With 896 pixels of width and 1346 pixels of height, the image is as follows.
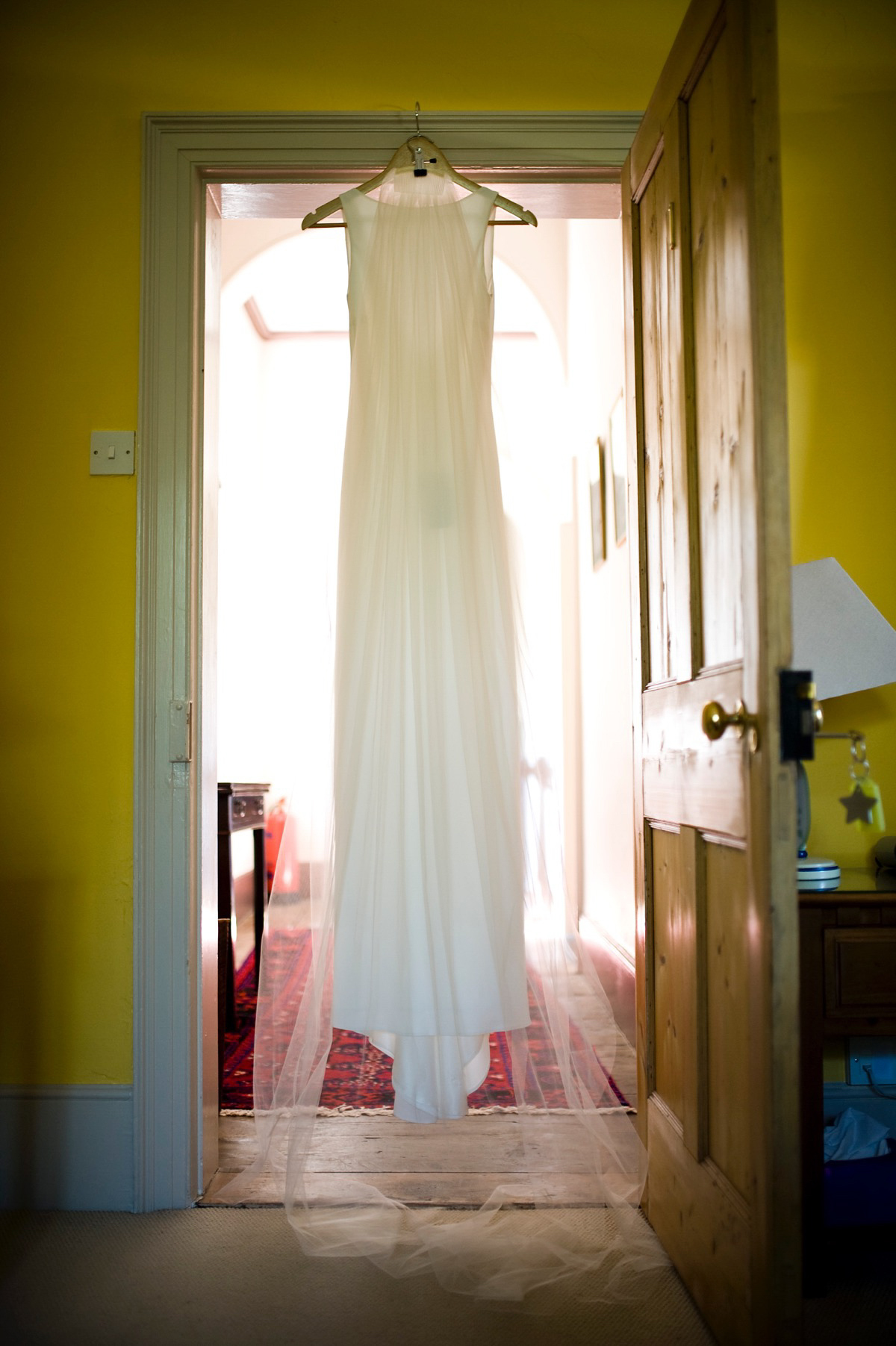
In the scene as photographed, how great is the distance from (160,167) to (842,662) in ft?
5.65

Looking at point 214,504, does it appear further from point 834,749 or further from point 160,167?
point 834,749

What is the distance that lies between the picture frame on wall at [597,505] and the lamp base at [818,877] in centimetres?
189

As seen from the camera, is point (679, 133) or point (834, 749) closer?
point (679, 133)

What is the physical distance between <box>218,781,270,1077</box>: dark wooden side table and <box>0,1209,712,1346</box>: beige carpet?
1044 mm

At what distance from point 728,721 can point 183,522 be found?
1232 millimetres

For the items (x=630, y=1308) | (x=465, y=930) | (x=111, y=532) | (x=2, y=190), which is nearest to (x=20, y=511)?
(x=111, y=532)

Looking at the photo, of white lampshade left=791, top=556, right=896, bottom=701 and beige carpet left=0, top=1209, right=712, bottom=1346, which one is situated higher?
white lampshade left=791, top=556, right=896, bottom=701

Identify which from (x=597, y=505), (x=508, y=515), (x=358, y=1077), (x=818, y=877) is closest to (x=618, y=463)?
(x=597, y=505)

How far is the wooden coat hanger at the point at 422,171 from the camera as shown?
1.97m

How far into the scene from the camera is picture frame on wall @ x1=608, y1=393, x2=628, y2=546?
3051 mm

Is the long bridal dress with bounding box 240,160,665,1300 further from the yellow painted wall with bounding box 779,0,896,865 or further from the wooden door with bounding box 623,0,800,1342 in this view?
the yellow painted wall with bounding box 779,0,896,865

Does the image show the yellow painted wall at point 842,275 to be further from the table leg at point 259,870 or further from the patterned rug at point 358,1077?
the table leg at point 259,870

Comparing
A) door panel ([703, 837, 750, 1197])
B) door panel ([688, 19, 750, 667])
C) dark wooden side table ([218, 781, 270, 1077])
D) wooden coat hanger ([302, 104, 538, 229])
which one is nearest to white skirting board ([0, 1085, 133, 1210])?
dark wooden side table ([218, 781, 270, 1077])

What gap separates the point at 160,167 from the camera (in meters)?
2.08
